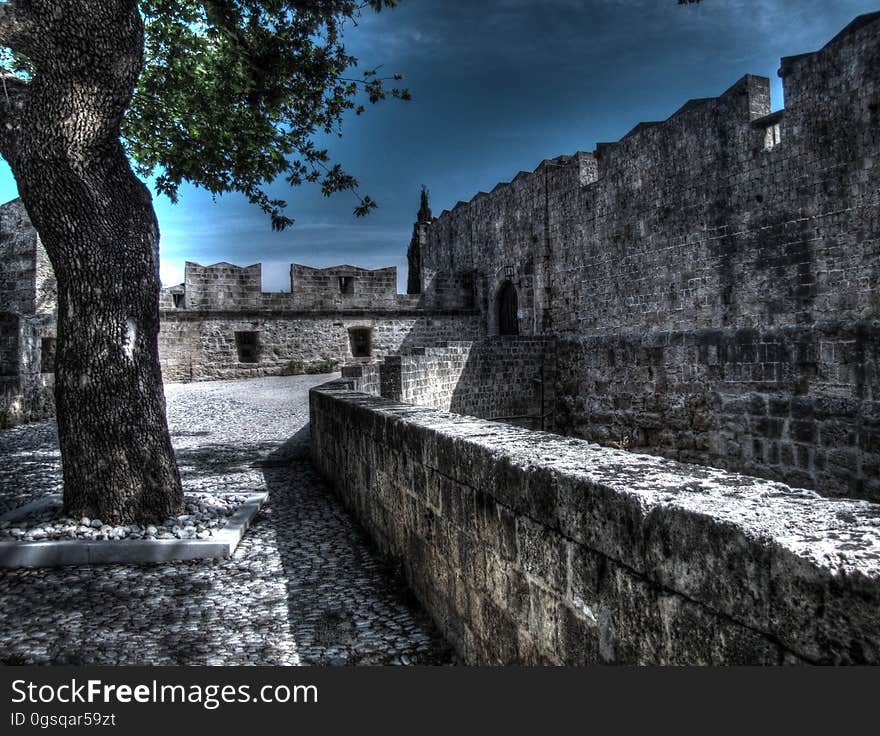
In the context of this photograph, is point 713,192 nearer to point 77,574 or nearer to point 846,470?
point 846,470

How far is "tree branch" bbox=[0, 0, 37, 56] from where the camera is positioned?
403cm

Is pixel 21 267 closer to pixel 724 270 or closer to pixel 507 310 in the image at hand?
pixel 507 310

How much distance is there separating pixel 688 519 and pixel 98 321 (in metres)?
4.24

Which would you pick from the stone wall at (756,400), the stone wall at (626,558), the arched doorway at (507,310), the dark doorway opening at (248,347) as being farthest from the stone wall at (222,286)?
the stone wall at (626,558)

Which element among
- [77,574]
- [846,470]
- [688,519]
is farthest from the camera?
[846,470]

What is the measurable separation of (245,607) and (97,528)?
1.54 meters

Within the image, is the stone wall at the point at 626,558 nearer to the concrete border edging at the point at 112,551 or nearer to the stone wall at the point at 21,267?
the concrete border edging at the point at 112,551

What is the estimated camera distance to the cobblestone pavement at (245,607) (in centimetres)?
276

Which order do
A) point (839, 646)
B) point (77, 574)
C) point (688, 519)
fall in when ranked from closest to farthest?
point (839, 646) < point (688, 519) < point (77, 574)

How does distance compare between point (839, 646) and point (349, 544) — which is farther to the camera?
point (349, 544)

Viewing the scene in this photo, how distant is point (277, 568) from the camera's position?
3.92 meters

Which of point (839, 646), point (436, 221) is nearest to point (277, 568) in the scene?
point (839, 646)

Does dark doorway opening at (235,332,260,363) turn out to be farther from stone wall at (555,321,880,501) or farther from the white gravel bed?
the white gravel bed

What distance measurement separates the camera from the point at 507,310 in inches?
935
